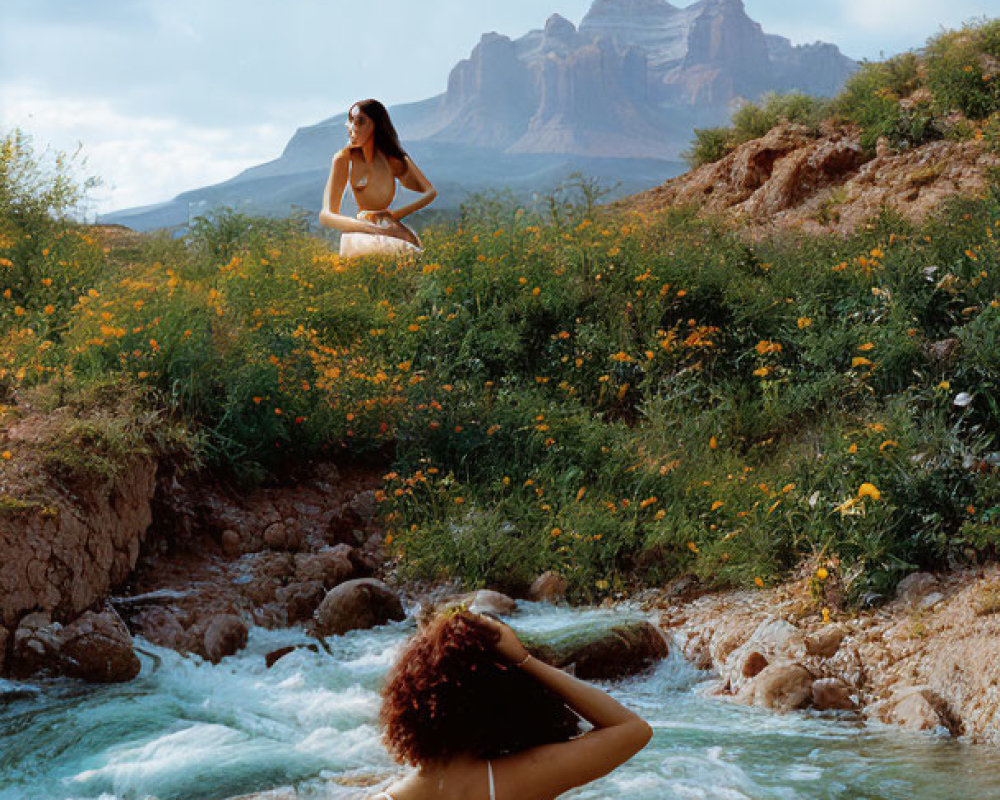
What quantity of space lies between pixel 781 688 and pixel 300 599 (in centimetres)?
253

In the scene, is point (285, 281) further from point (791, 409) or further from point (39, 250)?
point (791, 409)

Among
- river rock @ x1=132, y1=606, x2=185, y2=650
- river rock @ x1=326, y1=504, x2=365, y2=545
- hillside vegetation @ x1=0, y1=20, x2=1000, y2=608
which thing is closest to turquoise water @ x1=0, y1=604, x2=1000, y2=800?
river rock @ x1=132, y1=606, x2=185, y2=650

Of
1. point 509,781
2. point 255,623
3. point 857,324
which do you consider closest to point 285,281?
point 255,623

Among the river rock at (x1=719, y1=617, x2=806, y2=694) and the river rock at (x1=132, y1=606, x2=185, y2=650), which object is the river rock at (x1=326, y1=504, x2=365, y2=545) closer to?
the river rock at (x1=132, y1=606, x2=185, y2=650)

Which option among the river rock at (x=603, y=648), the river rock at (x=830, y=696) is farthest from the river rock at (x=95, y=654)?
the river rock at (x=830, y=696)

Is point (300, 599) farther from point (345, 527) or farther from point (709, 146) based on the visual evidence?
point (709, 146)

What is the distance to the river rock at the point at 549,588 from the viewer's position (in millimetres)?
5426

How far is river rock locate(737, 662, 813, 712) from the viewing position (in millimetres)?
4152

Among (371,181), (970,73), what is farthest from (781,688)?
(970,73)

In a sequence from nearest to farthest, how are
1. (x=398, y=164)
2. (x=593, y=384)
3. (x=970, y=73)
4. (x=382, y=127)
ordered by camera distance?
(x=593, y=384), (x=382, y=127), (x=398, y=164), (x=970, y=73)

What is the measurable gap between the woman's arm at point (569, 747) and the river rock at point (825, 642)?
9.50 feet

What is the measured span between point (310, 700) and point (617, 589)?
1.92 m

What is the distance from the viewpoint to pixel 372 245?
965cm

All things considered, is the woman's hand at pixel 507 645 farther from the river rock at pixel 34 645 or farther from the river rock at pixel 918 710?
the river rock at pixel 34 645
